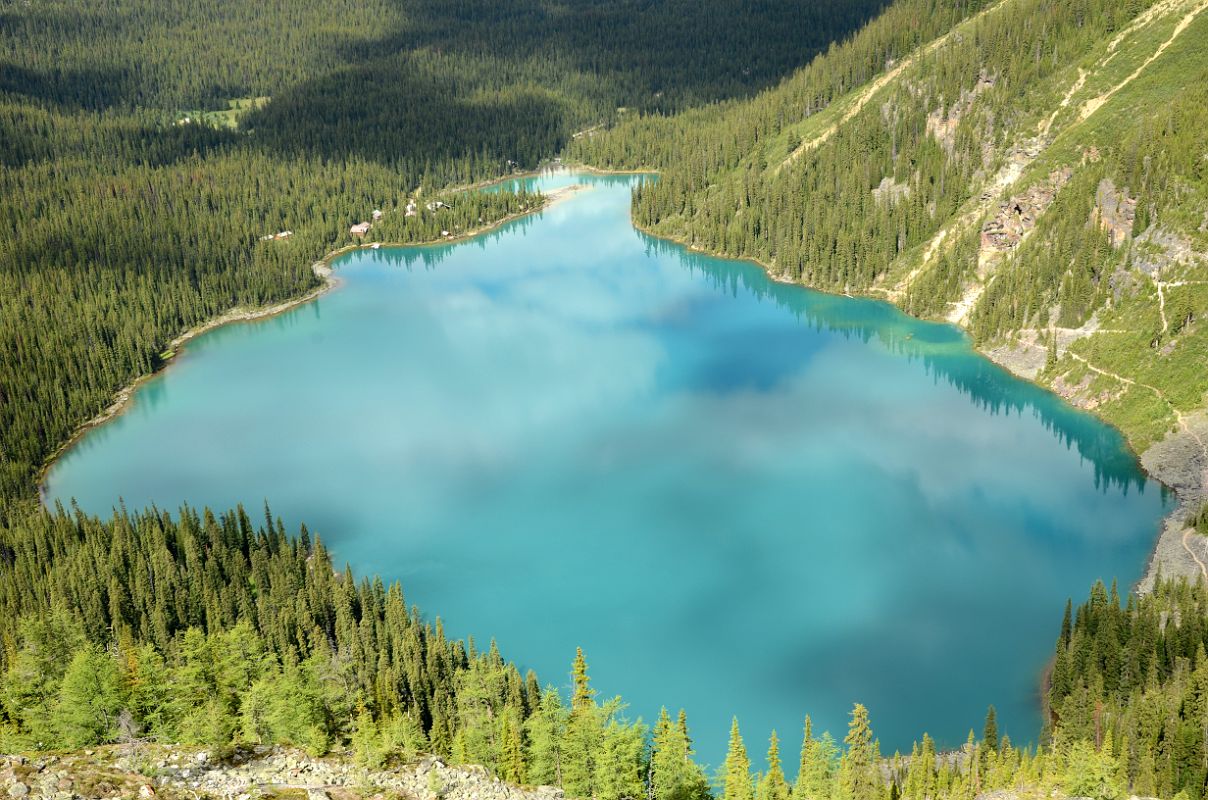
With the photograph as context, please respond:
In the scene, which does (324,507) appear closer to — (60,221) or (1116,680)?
(1116,680)

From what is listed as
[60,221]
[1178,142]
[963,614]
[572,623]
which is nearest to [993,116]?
[1178,142]

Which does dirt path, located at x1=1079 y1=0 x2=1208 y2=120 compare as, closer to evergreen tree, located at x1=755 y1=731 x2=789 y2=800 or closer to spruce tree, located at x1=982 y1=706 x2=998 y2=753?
spruce tree, located at x1=982 y1=706 x2=998 y2=753

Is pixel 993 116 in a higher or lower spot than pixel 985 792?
higher

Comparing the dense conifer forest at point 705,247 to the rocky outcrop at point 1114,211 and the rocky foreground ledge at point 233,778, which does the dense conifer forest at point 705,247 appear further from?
the rocky foreground ledge at point 233,778

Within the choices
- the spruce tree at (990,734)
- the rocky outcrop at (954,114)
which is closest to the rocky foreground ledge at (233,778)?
the spruce tree at (990,734)

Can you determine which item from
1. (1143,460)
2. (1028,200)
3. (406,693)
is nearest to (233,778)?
(406,693)

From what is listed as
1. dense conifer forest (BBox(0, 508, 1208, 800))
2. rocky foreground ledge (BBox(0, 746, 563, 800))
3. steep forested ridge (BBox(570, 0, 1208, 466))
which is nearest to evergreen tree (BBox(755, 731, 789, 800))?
dense conifer forest (BBox(0, 508, 1208, 800))

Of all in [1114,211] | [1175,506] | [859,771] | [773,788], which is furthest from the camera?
[1114,211]

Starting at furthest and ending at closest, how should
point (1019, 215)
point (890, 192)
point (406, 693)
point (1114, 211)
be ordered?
1. point (890, 192)
2. point (1019, 215)
3. point (1114, 211)
4. point (406, 693)

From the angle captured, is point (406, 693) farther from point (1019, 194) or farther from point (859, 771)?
point (1019, 194)
